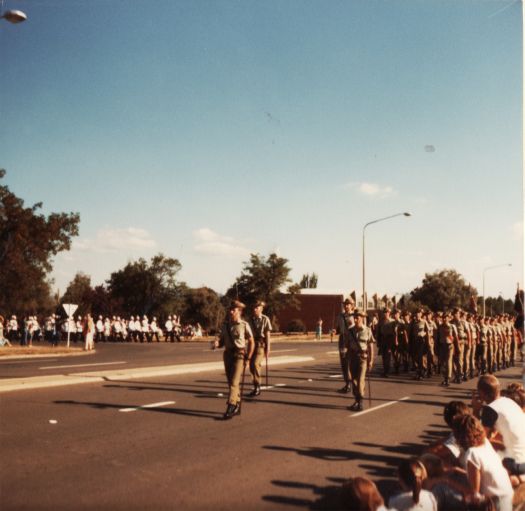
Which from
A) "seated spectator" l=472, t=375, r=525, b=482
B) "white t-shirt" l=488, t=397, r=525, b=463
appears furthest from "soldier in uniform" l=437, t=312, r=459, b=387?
"white t-shirt" l=488, t=397, r=525, b=463

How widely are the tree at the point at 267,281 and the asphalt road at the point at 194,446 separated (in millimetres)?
49718

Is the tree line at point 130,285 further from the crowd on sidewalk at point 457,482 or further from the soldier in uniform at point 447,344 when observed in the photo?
the crowd on sidewalk at point 457,482

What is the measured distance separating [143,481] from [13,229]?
32.2m

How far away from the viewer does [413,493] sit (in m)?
4.34

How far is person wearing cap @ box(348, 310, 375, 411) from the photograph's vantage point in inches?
420

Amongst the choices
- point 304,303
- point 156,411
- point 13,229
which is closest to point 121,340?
point 13,229

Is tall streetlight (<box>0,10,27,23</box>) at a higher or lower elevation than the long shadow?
higher

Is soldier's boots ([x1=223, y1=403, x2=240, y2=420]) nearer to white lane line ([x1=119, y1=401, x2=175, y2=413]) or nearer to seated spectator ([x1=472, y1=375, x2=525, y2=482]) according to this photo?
white lane line ([x1=119, y1=401, x2=175, y2=413])

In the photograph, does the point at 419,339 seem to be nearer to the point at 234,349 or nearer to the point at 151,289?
Result: the point at 234,349

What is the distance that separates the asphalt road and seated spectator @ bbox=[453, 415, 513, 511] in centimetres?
142

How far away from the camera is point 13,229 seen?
34781mm

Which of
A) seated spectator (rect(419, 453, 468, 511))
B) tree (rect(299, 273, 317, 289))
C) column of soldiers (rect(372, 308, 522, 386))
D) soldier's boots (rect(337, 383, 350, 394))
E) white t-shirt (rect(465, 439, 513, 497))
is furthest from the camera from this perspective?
tree (rect(299, 273, 317, 289))

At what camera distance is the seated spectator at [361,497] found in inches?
151

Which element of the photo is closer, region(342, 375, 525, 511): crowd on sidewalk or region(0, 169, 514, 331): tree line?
region(342, 375, 525, 511): crowd on sidewalk
